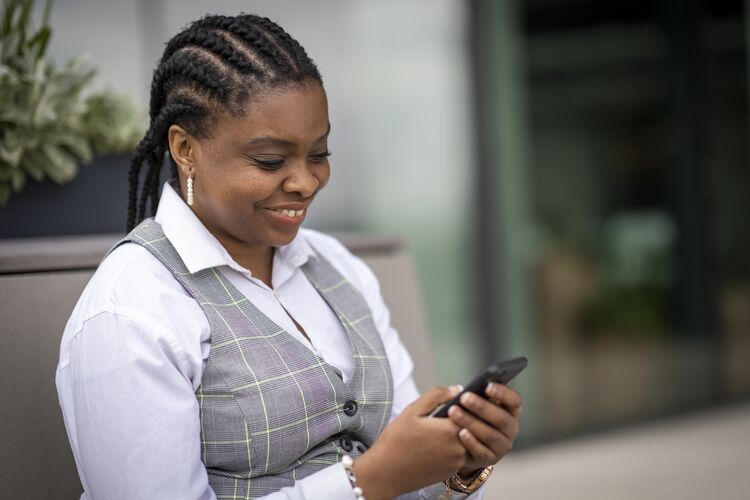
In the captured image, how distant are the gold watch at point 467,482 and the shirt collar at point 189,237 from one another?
471mm

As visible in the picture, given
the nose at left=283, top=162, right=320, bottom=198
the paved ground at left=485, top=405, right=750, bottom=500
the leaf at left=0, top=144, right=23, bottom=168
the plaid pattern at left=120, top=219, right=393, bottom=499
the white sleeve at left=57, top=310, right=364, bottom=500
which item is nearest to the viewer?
the white sleeve at left=57, top=310, right=364, bottom=500

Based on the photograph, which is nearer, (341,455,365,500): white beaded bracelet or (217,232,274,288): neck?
(341,455,365,500): white beaded bracelet

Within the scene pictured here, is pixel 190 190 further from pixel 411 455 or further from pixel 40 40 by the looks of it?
pixel 40 40

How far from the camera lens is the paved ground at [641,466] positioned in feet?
12.7

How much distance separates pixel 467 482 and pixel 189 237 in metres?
0.59

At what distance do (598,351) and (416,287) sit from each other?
316 centimetres

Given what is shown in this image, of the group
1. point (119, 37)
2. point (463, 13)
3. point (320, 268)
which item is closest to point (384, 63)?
point (463, 13)

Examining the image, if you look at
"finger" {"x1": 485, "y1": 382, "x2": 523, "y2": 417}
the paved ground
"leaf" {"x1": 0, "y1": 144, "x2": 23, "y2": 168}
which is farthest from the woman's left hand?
the paved ground

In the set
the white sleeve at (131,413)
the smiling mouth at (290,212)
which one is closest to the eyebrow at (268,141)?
the smiling mouth at (290,212)

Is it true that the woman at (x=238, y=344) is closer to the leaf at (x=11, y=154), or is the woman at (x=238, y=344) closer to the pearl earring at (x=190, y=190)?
the pearl earring at (x=190, y=190)

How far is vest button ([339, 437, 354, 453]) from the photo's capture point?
144 cm

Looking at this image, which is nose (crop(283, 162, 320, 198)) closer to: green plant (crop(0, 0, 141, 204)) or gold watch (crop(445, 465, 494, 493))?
gold watch (crop(445, 465, 494, 493))

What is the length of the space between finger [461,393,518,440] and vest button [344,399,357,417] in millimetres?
230

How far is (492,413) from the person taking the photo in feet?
4.21
